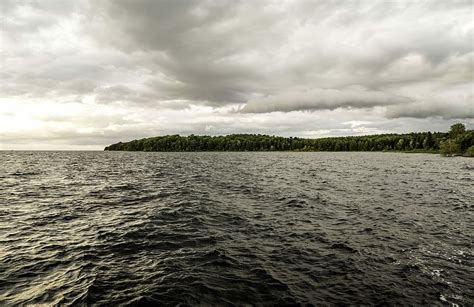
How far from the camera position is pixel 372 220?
23.5m

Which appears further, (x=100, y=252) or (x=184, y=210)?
(x=184, y=210)

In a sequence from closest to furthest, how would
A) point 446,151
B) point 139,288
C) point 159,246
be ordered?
point 139,288 < point 159,246 < point 446,151

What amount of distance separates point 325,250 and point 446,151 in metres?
189

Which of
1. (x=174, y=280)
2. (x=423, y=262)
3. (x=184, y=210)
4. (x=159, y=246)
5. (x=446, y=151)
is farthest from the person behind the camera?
(x=446, y=151)

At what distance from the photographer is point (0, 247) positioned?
55.9 feet

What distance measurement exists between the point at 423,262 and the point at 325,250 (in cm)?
502

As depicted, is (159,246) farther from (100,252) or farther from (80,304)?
(80,304)

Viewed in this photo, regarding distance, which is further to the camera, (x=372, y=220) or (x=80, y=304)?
(x=372, y=220)

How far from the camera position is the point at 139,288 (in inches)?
480

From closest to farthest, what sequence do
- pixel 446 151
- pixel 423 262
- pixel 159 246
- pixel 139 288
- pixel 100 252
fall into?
pixel 139 288
pixel 423 262
pixel 100 252
pixel 159 246
pixel 446 151

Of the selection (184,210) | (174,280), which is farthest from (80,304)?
(184,210)

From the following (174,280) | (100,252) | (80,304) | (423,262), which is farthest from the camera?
(100,252)

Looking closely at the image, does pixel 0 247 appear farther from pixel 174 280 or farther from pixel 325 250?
pixel 325 250

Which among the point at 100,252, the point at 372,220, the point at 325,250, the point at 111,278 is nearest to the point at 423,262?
the point at 325,250
